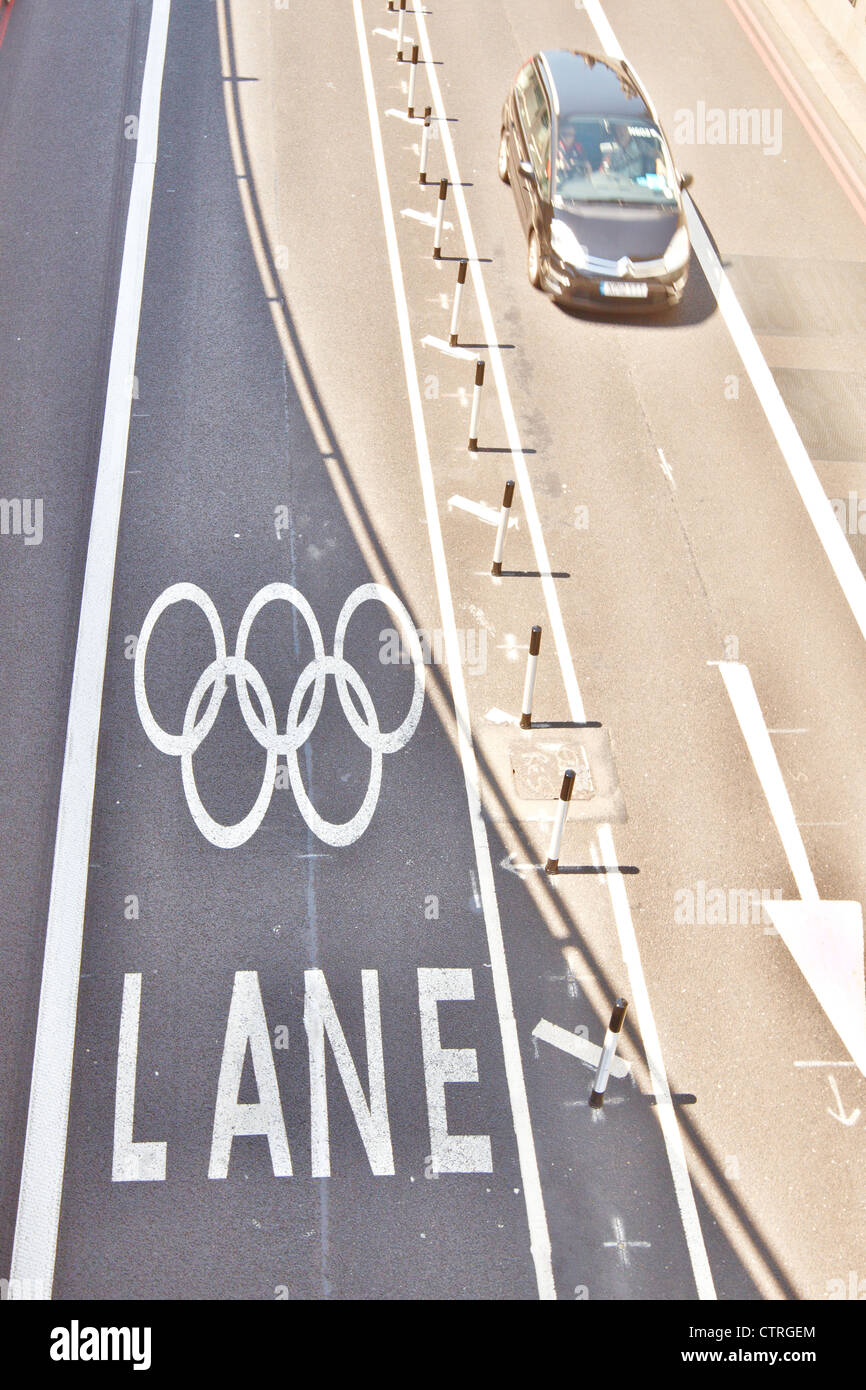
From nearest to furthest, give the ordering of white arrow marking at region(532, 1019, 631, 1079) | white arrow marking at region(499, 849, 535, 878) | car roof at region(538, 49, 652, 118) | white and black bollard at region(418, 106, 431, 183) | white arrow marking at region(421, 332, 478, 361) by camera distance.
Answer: white arrow marking at region(532, 1019, 631, 1079)
white arrow marking at region(499, 849, 535, 878)
white arrow marking at region(421, 332, 478, 361)
car roof at region(538, 49, 652, 118)
white and black bollard at region(418, 106, 431, 183)

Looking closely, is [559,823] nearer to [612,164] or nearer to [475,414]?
[475,414]

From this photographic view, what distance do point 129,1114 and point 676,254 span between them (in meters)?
12.1

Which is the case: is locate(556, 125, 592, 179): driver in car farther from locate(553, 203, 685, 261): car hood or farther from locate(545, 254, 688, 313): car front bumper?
locate(545, 254, 688, 313): car front bumper

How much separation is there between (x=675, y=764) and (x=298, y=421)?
5.97 metres

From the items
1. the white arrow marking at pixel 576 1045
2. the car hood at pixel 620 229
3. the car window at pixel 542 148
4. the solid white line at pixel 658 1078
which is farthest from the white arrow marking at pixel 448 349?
the white arrow marking at pixel 576 1045

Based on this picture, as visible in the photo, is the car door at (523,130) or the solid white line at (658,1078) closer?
the solid white line at (658,1078)

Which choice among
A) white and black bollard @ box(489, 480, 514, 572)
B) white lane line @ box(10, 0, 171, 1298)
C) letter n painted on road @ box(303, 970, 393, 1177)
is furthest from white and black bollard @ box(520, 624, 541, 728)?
white lane line @ box(10, 0, 171, 1298)

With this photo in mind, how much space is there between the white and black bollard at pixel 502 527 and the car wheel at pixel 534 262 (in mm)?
5038

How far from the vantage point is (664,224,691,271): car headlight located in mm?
16422

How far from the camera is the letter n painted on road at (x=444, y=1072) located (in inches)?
373

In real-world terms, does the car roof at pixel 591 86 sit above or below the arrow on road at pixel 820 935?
above

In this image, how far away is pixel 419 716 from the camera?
12.2m

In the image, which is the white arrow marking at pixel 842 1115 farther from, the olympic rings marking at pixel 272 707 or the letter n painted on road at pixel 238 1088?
the olympic rings marking at pixel 272 707

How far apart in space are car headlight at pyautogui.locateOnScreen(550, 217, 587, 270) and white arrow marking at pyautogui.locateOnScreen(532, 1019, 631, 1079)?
9.90 metres
